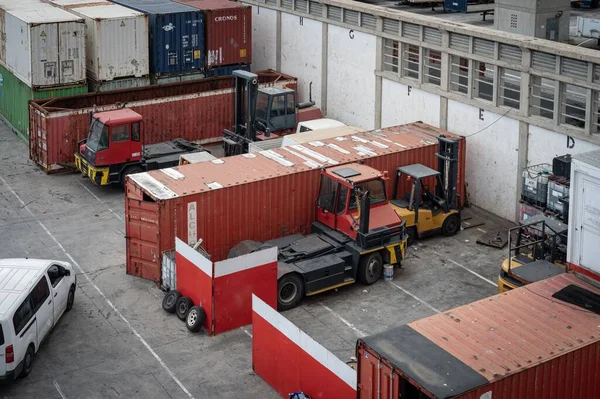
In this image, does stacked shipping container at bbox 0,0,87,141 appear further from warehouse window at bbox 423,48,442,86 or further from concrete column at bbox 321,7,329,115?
warehouse window at bbox 423,48,442,86

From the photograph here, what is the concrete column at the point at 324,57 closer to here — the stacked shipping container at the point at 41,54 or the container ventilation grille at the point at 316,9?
the container ventilation grille at the point at 316,9

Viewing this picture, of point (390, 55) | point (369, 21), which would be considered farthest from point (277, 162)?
point (369, 21)

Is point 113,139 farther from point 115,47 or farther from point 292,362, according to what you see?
point 292,362

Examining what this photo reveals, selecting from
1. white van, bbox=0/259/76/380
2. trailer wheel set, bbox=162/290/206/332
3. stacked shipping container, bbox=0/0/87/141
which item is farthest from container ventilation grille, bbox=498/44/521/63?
stacked shipping container, bbox=0/0/87/141

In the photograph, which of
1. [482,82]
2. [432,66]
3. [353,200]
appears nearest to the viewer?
[353,200]

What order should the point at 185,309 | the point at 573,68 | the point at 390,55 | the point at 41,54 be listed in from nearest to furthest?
1. the point at 185,309
2. the point at 573,68
3. the point at 390,55
4. the point at 41,54

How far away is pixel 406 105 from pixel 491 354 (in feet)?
Result: 53.4

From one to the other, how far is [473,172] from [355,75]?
6.76 metres

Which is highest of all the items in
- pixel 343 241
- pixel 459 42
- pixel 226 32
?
pixel 459 42

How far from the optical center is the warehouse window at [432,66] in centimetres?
2944

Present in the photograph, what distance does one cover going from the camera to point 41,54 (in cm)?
3192

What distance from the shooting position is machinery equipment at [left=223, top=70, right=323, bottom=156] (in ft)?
100

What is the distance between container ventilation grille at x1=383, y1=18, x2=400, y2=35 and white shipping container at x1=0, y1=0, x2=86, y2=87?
10.2 meters

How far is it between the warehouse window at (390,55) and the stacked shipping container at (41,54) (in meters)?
10.3
